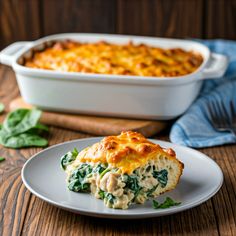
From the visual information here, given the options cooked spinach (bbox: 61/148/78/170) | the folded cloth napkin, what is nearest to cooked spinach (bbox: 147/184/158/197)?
cooked spinach (bbox: 61/148/78/170)

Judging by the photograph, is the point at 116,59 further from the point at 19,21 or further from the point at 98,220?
the point at 19,21

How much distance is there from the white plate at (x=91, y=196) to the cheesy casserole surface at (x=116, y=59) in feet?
1.60

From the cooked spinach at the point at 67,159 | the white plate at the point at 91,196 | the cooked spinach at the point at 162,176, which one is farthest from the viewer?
the cooked spinach at the point at 67,159

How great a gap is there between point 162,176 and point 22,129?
88 cm

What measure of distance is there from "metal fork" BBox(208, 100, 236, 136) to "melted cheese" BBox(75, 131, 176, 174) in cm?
89

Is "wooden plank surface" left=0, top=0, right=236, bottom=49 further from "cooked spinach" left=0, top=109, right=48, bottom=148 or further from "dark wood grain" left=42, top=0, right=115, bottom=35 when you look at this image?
"cooked spinach" left=0, top=109, right=48, bottom=148

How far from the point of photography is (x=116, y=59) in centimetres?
282

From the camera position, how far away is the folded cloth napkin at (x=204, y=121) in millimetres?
2531

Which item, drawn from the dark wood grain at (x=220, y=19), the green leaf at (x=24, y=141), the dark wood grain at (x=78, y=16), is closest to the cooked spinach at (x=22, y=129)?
the green leaf at (x=24, y=141)

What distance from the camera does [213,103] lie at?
2.83 m

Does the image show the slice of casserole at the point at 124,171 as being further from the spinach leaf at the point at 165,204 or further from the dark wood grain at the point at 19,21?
the dark wood grain at the point at 19,21

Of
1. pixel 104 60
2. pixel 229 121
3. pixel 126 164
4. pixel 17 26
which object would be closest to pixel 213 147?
pixel 229 121

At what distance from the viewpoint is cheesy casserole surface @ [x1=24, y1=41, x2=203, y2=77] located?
268cm

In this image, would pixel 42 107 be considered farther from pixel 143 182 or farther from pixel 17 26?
pixel 17 26
